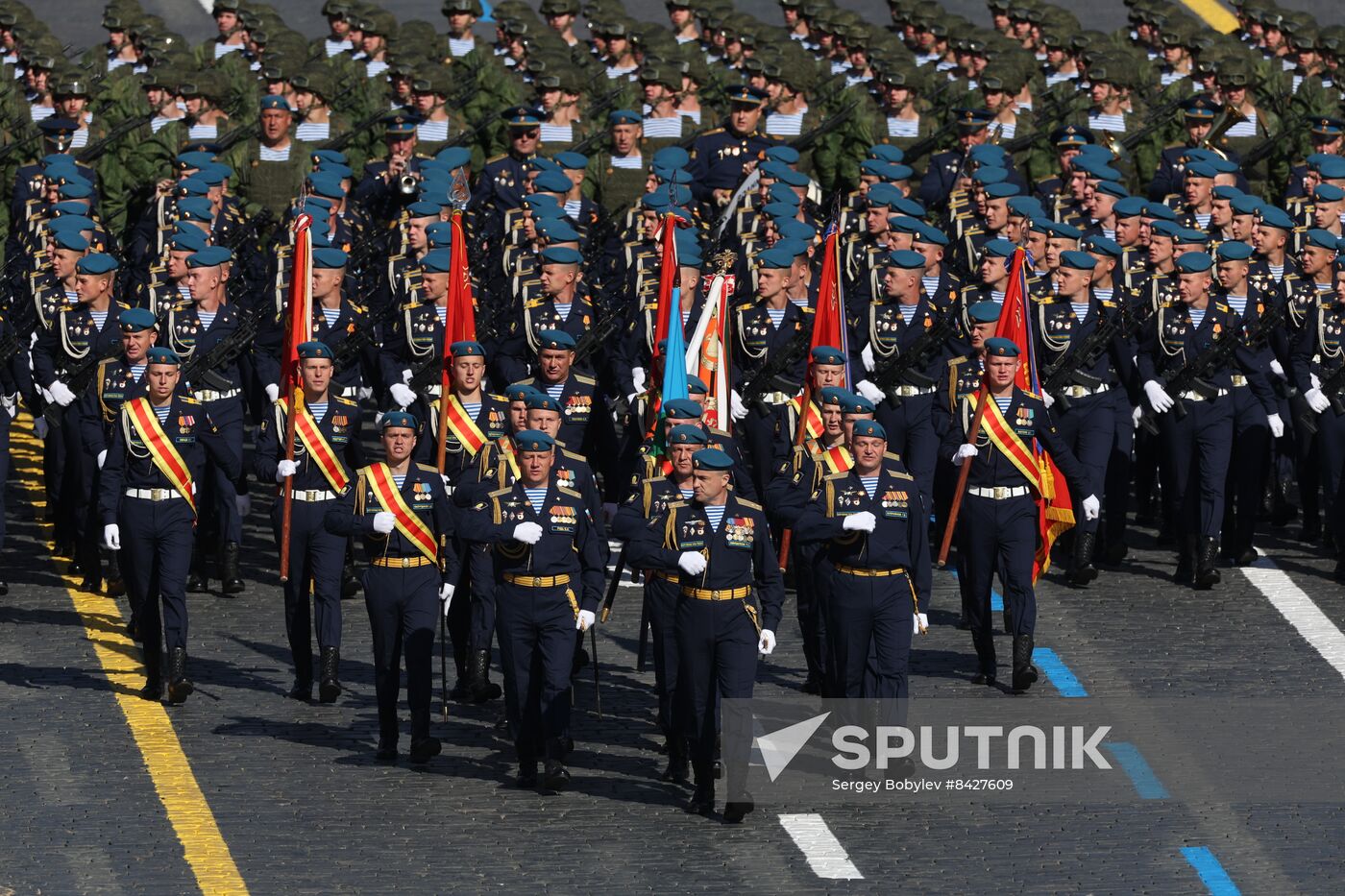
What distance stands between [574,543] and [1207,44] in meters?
14.0

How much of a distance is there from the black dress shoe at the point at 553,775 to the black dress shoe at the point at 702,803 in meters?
0.76

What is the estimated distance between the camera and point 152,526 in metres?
19.8

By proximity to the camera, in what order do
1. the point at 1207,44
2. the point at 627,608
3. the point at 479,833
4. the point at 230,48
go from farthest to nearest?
the point at 230,48, the point at 1207,44, the point at 627,608, the point at 479,833

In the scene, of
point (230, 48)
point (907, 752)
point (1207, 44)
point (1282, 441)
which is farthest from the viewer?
point (230, 48)

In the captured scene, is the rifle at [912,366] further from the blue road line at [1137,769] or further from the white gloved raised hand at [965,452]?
the blue road line at [1137,769]

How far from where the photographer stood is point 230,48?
105ft

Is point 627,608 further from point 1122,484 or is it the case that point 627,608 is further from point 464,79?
point 464,79

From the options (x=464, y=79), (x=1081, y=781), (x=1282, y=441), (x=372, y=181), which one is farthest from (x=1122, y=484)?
(x=464, y=79)

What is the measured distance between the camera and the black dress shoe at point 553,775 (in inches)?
693

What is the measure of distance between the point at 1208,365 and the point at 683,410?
557cm

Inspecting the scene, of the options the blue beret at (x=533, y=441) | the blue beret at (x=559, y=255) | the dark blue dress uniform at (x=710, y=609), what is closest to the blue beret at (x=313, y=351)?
the blue beret at (x=533, y=441)

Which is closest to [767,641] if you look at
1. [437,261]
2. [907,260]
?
[907,260]

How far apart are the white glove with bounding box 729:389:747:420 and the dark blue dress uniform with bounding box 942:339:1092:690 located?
2193mm

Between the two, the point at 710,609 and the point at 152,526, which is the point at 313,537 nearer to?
the point at 152,526
